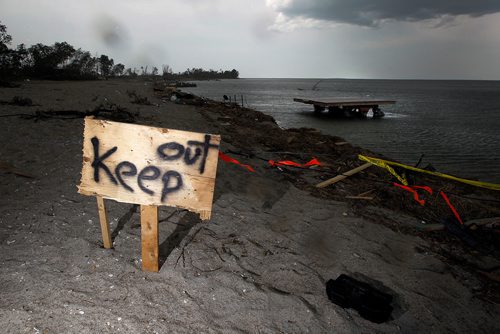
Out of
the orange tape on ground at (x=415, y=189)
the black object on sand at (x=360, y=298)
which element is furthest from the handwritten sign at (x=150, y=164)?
the orange tape on ground at (x=415, y=189)

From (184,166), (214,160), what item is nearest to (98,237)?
(184,166)

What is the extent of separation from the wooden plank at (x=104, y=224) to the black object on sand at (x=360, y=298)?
2.67 m

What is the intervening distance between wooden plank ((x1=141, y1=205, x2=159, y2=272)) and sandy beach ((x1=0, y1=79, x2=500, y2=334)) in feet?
0.48

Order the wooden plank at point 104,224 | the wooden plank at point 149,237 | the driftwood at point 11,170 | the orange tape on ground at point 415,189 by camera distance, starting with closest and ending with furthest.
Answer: the wooden plank at point 149,237 < the wooden plank at point 104,224 < the driftwood at point 11,170 < the orange tape on ground at point 415,189

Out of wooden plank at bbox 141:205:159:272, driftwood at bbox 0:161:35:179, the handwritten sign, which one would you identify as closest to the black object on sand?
the handwritten sign

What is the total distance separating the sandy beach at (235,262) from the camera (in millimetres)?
2924

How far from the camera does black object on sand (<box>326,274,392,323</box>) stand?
318 cm

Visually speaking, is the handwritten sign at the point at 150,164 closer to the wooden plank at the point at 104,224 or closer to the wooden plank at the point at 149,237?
the wooden plank at the point at 149,237

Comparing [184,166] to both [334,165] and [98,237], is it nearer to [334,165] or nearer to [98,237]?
[98,237]

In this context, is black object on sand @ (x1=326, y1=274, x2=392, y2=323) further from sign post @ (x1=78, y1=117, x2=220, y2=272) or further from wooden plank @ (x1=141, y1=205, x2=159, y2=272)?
wooden plank @ (x1=141, y1=205, x2=159, y2=272)

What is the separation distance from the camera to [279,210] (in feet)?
19.1

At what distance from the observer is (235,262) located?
3873mm

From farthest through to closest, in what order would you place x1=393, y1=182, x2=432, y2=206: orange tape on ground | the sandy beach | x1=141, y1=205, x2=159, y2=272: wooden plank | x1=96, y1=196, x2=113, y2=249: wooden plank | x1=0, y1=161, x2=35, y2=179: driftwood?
x1=393, y1=182, x2=432, y2=206: orange tape on ground, x1=0, y1=161, x2=35, y2=179: driftwood, x1=96, y1=196, x2=113, y2=249: wooden plank, x1=141, y1=205, x2=159, y2=272: wooden plank, the sandy beach

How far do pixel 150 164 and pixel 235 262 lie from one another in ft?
5.63
